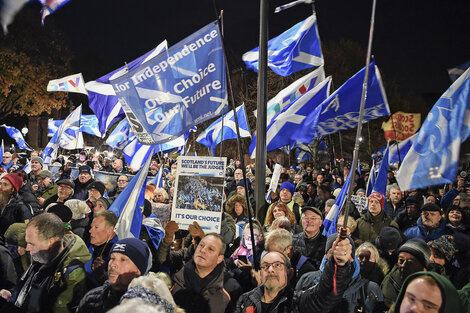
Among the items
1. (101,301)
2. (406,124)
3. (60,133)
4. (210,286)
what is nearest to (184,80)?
(210,286)

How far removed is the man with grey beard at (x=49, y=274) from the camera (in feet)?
11.2

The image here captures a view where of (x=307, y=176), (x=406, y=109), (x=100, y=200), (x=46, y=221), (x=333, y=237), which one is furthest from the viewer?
(x=406, y=109)

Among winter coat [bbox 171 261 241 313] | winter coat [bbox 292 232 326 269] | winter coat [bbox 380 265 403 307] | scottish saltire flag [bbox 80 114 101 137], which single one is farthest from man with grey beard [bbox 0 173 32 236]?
scottish saltire flag [bbox 80 114 101 137]

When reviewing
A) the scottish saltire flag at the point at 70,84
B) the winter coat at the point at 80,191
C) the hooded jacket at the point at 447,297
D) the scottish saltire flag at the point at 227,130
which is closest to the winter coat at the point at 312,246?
the hooded jacket at the point at 447,297

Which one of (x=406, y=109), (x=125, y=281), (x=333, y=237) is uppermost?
(x=406, y=109)

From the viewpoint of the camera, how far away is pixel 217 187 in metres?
4.84

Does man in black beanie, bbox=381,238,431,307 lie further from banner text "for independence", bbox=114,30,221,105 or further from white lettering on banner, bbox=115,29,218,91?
white lettering on banner, bbox=115,29,218,91

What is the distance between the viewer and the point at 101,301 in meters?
3.14

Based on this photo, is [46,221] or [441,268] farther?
[441,268]

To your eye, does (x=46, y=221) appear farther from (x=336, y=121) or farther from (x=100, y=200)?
(x=336, y=121)

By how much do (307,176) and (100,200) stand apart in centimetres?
1022

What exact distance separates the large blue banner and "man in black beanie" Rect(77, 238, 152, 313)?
232 centimetres

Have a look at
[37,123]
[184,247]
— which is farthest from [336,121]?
[37,123]

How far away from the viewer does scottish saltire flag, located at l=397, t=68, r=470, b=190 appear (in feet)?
10.3
